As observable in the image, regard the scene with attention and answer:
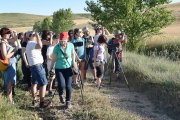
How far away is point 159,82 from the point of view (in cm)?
622

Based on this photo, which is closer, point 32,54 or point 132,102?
point 32,54

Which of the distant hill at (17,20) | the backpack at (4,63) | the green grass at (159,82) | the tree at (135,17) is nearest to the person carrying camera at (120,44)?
the green grass at (159,82)

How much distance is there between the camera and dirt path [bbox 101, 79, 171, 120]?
5030 millimetres

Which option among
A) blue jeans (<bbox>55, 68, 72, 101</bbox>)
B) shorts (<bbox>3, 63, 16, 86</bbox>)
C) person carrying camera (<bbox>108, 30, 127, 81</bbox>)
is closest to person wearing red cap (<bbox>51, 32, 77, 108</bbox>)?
blue jeans (<bbox>55, 68, 72, 101</bbox>)

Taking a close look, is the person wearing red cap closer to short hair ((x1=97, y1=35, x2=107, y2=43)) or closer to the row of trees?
short hair ((x1=97, y1=35, x2=107, y2=43))

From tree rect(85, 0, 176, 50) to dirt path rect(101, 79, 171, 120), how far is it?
6120 mm

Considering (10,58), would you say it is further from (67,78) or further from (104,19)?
(104,19)

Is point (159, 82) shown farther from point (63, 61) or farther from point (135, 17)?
point (135, 17)

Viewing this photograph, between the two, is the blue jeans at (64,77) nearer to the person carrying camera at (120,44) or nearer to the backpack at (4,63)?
the backpack at (4,63)

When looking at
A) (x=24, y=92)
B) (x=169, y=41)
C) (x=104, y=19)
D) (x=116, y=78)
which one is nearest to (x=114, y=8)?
(x=104, y=19)

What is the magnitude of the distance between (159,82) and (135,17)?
691 centimetres

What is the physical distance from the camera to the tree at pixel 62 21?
3650 cm

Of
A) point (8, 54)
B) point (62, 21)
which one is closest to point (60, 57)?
point (8, 54)

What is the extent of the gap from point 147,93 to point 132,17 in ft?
23.2
